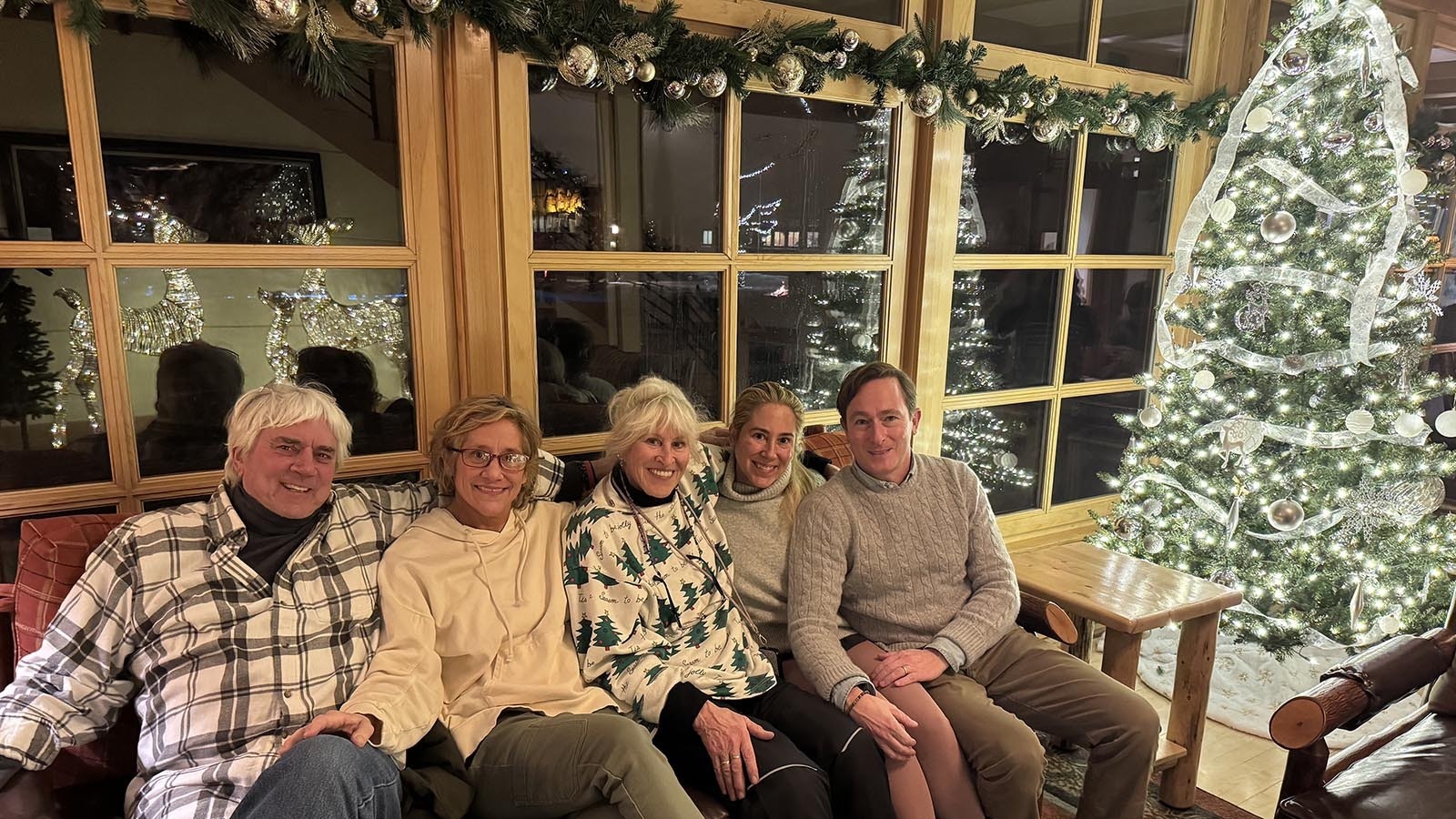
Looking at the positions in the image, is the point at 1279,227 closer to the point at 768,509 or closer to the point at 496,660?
the point at 768,509

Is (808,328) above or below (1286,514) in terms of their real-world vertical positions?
above

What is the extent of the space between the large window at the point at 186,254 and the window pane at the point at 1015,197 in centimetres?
189

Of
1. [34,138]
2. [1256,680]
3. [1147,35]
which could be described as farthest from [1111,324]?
[34,138]

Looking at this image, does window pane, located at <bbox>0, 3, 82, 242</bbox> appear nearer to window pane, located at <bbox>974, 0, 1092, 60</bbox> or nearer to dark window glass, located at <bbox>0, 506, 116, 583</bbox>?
dark window glass, located at <bbox>0, 506, 116, 583</bbox>

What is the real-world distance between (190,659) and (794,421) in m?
1.35

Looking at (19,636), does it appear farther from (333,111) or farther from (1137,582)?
(1137,582)

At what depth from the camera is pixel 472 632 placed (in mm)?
1689

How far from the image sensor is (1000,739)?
1766 mm

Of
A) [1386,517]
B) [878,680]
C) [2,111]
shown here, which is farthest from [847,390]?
[1386,517]

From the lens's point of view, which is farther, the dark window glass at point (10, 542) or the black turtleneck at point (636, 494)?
the black turtleneck at point (636, 494)

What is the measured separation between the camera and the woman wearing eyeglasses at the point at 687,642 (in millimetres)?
1631

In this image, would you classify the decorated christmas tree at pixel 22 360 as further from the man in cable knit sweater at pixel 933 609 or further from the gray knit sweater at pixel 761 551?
the man in cable knit sweater at pixel 933 609

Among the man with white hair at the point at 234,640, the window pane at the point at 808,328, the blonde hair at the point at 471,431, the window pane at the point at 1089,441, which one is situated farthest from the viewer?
the window pane at the point at 1089,441

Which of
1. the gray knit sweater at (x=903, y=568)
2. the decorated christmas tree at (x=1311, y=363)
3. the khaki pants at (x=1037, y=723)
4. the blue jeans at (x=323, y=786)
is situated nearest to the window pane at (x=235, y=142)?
the blue jeans at (x=323, y=786)
